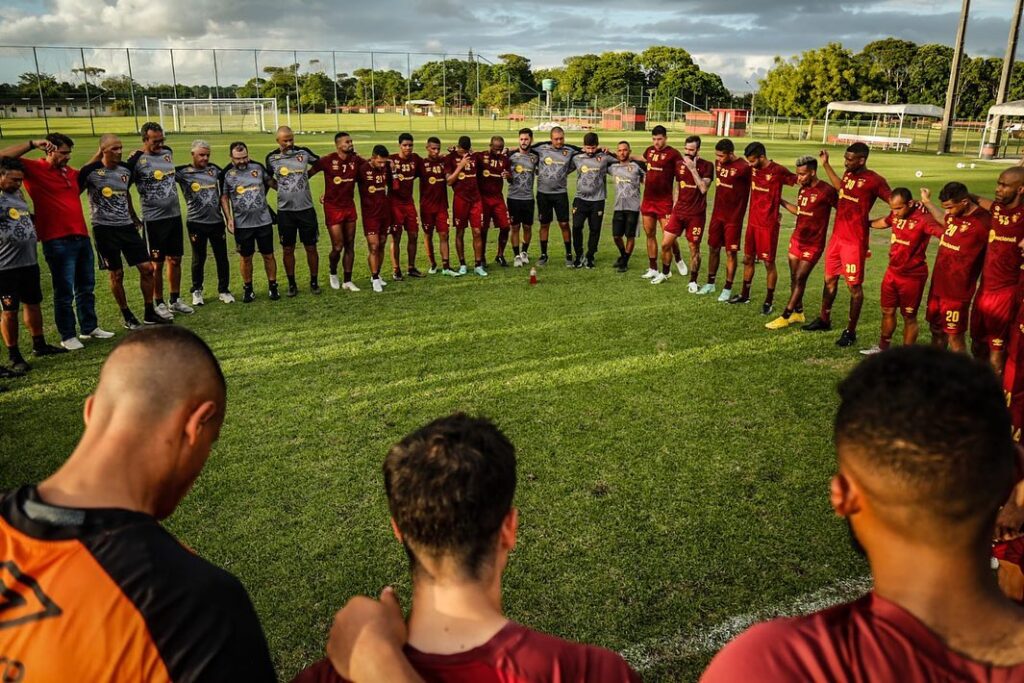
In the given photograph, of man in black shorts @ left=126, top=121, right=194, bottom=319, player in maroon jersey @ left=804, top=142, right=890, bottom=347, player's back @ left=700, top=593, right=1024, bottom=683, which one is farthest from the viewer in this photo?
man in black shorts @ left=126, top=121, right=194, bottom=319

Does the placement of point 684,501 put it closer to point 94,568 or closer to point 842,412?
point 842,412

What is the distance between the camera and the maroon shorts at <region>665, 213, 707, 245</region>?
10969mm

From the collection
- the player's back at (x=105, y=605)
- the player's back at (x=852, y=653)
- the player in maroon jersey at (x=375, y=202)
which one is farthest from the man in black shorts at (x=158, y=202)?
the player's back at (x=852, y=653)

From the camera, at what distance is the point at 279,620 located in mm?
3943

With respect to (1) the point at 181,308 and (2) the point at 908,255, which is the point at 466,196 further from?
(2) the point at 908,255

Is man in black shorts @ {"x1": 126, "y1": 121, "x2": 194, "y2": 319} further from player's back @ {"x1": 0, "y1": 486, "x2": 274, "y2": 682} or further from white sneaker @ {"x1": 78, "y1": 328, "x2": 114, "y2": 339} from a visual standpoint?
player's back @ {"x1": 0, "y1": 486, "x2": 274, "y2": 682}

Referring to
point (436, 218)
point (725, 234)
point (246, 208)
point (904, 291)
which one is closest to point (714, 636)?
point (904, 291)

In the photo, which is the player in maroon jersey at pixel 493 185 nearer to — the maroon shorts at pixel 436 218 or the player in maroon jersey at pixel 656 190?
the maroon shorts at pixel 436 218

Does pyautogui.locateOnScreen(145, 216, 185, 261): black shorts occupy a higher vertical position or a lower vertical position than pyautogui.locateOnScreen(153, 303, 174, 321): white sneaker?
higher

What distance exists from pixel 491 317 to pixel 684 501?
16.5 ft

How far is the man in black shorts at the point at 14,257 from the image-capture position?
756 centimetres

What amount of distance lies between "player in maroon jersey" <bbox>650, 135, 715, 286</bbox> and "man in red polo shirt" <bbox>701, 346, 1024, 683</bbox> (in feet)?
31.7

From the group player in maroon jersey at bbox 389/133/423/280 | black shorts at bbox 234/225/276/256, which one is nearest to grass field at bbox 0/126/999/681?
black shorts at bbox 234/225/276/256

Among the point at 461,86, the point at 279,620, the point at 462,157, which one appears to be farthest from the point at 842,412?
the point at 461,86
